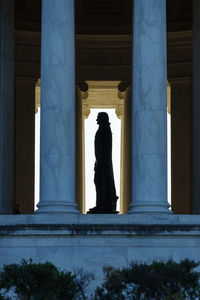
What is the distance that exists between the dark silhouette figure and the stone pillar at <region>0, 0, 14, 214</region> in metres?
10.4

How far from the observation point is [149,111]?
3917 inches

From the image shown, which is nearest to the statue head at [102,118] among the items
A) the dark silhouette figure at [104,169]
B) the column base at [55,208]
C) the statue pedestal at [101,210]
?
the dark silhouette figure at [104,169]

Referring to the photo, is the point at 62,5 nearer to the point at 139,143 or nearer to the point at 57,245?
the point at 139,143

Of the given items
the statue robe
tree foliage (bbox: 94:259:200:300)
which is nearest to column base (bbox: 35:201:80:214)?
the statue robe

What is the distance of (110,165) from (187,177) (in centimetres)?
2755

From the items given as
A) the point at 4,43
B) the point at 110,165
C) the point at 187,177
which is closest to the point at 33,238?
the point at 110,165

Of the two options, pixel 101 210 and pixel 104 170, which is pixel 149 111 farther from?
pixel 101 210

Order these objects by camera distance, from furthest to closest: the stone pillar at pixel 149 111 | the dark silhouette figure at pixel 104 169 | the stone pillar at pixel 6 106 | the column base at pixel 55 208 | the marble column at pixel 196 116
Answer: the marble column at pixel 196 116, the dark silhouette figure at pixel 104 169, the stone pillar at pixel 6 106, the stone pillar at pixel 149 111, the column base at pixel 55 208

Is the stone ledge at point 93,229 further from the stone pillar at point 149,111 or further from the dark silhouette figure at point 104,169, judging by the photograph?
the dark silhouette figure at point 104,169

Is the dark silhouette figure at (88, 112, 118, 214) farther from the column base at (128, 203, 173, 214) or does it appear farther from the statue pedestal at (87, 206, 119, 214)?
the column base at (128, 203, 173, 214)

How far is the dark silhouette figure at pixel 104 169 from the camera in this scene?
11319 centimetres

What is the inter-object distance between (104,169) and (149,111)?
16.8 meters

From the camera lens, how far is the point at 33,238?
93.4 meters

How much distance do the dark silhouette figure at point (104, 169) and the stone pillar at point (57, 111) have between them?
13.9m
